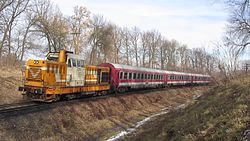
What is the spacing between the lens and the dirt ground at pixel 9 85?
2402cm

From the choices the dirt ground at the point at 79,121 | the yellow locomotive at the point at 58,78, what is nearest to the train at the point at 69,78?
the yellow locomotive at the point at 58,78

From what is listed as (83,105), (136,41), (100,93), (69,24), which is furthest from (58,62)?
(136,41)

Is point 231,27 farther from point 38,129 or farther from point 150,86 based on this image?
point 150,86

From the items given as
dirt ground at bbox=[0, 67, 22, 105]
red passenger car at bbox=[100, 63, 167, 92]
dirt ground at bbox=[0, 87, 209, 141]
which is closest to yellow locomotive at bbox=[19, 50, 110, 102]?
dirt ground at bbox=[0, 87, 209, 141]

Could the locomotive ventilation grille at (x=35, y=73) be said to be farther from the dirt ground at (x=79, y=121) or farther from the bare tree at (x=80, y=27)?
the bare tree at (x=80, y=27)

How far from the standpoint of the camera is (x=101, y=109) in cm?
2433

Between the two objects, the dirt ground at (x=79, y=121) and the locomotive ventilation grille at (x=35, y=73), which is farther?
the locomotive ventilation grille at (x=35, y=73)

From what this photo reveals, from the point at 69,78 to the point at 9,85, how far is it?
9507 mm

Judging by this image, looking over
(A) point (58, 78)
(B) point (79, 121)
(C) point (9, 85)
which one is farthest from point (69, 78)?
(C) point (9, 85)

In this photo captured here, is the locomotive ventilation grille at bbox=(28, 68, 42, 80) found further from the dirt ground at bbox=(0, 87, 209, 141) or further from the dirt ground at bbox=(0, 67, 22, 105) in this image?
the dirt ground at bbox=(0, 67, 22, 105)

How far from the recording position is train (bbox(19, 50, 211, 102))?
19.5 metres

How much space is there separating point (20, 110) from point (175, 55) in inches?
3826

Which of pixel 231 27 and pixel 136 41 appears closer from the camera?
pixel 231 27

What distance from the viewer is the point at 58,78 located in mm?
20719
